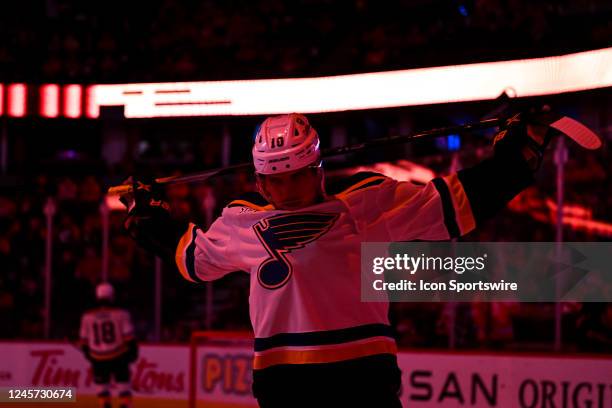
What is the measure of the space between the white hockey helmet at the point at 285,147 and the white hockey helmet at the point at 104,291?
18.2 ft

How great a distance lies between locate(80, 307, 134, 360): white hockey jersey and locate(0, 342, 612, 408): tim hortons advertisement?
0.38m

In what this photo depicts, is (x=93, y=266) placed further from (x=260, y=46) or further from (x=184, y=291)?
(x=260, y=46)

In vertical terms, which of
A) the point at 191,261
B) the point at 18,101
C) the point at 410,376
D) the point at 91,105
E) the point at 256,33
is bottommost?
the point at 410,376

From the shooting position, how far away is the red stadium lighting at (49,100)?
9.62 metres

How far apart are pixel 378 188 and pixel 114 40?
33.1ft

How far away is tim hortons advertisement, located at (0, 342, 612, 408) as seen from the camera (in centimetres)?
658

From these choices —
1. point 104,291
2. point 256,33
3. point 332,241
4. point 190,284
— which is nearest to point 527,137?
point 332,241

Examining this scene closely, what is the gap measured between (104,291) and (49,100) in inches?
93.9

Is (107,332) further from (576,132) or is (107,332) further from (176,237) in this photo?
(576,132)

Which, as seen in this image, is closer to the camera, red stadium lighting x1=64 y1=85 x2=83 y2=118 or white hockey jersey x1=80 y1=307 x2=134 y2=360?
white hockey jersey x1=80 y1=307 x2=134 y2=360

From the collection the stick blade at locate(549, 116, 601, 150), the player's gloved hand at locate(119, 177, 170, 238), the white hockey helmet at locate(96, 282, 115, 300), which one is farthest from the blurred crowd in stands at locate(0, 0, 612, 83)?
the stick blade at locate(549, 116, 601, 150)

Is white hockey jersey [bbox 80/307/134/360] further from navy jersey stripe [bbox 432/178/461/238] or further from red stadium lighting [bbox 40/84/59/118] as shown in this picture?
navy jersey stripe [bbox 432/178/461/238]

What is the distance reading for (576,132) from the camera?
3.00 metres

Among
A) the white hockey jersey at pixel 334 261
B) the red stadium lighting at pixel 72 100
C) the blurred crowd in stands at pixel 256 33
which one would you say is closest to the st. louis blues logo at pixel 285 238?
the white hockey jersey at pixel 334 261
